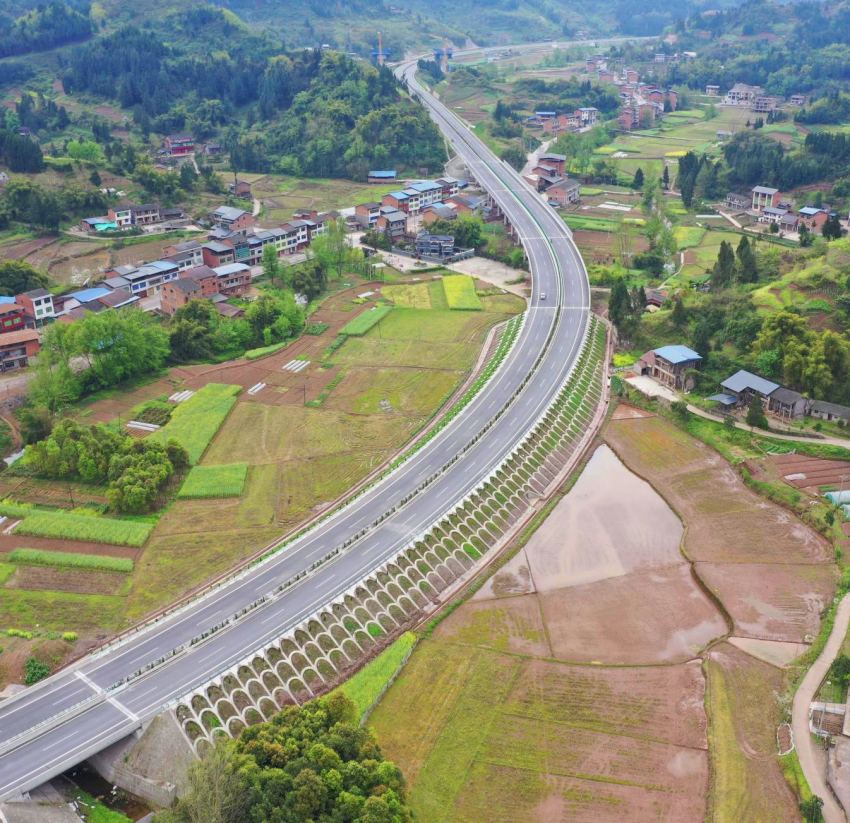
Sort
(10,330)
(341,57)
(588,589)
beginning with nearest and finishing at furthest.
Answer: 1. (588,589)
2. (10,330)
3. (341,57)

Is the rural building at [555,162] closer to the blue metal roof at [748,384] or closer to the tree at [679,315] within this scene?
the tree at [679,315]

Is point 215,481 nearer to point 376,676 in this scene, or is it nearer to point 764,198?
point 376,676

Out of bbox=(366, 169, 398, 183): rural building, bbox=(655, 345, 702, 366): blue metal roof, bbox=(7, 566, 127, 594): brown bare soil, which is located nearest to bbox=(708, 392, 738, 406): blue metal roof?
bbox=(655, 345, 702, 366): blue metal roof

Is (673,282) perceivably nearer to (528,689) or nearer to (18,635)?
(528,689)

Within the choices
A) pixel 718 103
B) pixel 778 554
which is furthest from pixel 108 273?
pixel 718 103

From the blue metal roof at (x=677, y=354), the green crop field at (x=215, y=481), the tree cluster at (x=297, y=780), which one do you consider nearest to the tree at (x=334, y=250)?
the blue metal roof at (x=677, y=354)

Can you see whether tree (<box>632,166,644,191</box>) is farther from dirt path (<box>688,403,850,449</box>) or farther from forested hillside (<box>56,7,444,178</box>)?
dirt path (<box>688,403,850,449</box>)
